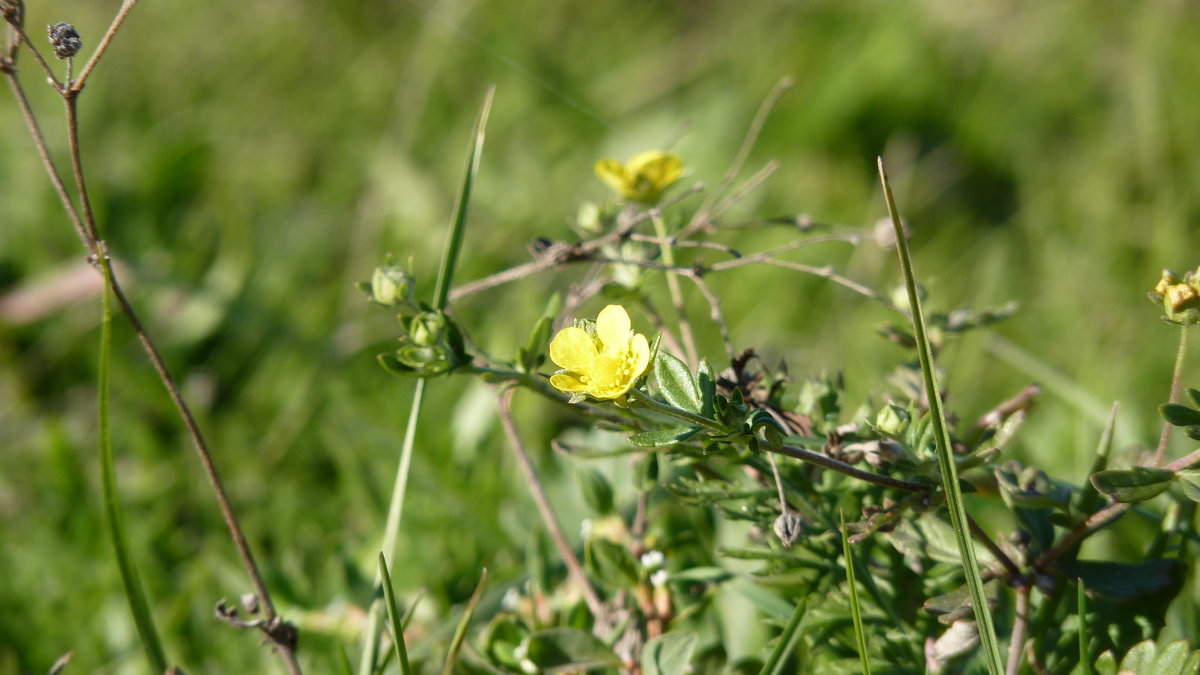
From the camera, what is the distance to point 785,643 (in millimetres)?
979

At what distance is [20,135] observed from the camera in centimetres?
261

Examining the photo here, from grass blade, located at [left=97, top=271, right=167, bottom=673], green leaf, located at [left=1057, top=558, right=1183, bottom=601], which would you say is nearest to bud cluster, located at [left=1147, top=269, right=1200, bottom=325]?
green leaf, located at [left=1057, top=558, right=1183, bottom=601]

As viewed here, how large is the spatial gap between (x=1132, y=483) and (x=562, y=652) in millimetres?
624

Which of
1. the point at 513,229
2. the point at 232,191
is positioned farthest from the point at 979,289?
the point at 232,191

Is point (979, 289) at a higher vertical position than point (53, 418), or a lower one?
lower

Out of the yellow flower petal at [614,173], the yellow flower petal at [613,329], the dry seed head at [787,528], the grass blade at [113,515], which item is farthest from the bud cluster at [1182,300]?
the grass blade at [113,515]

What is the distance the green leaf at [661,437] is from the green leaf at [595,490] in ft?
1.49

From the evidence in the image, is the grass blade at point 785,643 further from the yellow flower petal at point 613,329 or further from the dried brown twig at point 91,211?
the dried brown twig at point 91,211

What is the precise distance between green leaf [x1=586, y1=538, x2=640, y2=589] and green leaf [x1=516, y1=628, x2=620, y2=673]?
0.09 meters

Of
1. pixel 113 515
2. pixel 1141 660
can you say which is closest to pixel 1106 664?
pixel 1141 660

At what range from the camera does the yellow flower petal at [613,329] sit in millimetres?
920

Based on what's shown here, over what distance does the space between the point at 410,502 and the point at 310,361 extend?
0.66 meters

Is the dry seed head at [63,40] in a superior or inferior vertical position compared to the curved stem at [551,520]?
superior

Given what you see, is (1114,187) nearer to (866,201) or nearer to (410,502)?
(866,201)
